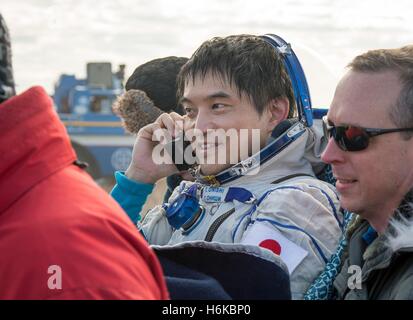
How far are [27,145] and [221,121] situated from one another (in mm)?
1448

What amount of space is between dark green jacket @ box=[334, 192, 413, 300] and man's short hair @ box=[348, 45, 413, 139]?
21 cm

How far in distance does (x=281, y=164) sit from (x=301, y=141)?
11 cm

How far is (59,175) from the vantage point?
116 cm

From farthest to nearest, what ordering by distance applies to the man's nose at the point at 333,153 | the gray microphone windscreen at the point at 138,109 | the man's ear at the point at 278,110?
the gray microphone windscreen at the point at 138,109, the man's ear at the point at 278,110, the man's nose at the point at 333,153

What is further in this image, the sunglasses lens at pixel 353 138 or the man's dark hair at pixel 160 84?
the man's dark hair at pixel 160 84

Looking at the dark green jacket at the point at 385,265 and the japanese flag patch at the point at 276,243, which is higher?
the dark green jacket at the point at 385,265

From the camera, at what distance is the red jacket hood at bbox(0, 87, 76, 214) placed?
3.67 feet

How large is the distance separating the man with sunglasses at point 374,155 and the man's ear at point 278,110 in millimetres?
666

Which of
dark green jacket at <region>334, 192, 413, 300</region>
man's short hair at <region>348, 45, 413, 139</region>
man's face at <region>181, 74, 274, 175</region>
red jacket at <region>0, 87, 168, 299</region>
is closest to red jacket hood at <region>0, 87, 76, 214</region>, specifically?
red jacket at <region>0, 87, 168, 299</region>

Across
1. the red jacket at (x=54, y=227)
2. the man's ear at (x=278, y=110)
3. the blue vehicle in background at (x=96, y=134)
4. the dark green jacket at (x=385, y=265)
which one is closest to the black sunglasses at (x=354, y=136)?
the dark green jacket at (x=385, y=265)

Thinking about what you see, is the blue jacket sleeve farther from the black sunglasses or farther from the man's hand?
the black sunglasses

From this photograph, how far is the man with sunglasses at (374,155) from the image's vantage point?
1846 millimetres

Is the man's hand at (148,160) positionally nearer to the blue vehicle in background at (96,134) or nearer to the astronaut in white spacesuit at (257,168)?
the astronaut in white spacesuit at (257,168)
